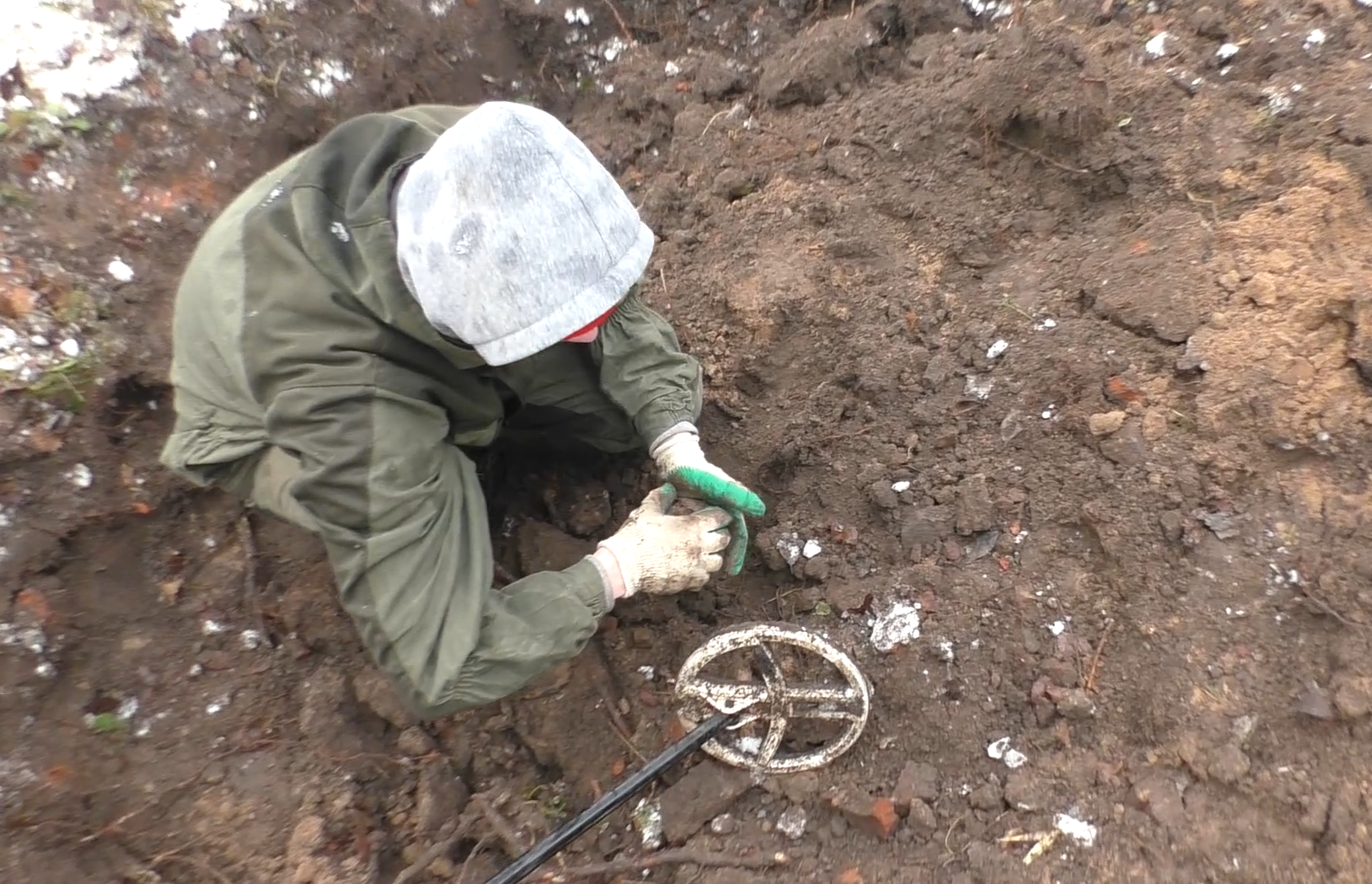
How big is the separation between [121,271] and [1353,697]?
3.10 meters

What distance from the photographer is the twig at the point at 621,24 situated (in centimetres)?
324

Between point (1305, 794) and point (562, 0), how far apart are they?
3.22 m

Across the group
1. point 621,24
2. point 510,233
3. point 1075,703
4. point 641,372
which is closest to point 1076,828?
point 1075,703

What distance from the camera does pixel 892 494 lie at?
2.10 meters

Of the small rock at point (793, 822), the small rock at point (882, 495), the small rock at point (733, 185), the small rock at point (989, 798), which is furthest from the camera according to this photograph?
the small rock at point (733, 185)

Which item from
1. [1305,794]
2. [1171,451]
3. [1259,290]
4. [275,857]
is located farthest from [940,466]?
[275,857]

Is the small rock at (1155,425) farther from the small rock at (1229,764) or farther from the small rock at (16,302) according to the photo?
the small rock at (16,302)

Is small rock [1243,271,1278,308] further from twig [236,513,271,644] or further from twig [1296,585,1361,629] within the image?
twig [236,513,271,644]

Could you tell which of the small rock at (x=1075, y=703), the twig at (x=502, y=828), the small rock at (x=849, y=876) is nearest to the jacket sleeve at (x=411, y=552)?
the twig at (x=502, y=828)

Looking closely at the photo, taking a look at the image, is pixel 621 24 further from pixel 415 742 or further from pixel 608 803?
pixel 608 803

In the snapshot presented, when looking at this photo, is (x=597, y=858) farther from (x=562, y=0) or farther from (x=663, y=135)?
(x=562, y=0)

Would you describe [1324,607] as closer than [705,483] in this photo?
Yes

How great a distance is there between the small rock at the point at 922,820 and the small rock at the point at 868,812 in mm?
36

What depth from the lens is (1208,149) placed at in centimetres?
216
